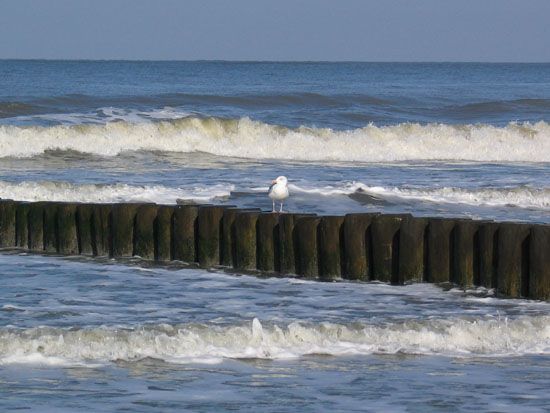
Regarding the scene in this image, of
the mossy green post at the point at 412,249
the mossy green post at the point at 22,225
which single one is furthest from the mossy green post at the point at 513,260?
the mossy green post at the point at 22,225

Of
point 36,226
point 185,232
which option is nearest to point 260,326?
point 185,232

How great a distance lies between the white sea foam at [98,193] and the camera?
17.0 metres

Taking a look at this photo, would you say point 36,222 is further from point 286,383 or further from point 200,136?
point 200,136

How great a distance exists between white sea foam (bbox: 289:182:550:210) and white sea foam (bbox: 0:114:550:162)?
8.83 meters

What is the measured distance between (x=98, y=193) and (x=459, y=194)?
5552 millimetres

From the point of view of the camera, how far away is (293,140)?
29062 millimetres

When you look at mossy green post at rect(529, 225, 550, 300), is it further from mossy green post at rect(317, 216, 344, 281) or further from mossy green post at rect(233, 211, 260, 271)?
mossy green post at rect(233, 211, 260, 271)

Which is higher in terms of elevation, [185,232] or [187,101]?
[187,101]

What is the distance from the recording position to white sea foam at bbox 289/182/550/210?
1766 centimetres

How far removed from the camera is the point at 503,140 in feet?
100

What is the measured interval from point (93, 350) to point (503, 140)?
77.0 feet

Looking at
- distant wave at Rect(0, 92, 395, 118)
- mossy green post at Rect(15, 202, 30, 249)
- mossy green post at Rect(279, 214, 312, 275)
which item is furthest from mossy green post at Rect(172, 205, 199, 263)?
distant wave at Rect(0, 92, 395, 118)

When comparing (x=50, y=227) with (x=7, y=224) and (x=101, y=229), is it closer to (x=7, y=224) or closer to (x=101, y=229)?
(x=7, y=224)

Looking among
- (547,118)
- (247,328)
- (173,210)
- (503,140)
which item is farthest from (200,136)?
(247,328)
